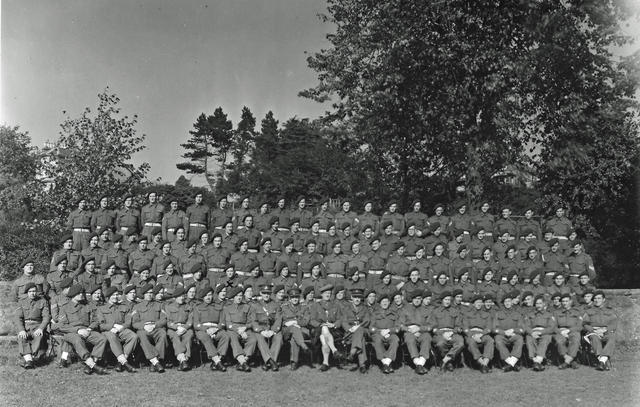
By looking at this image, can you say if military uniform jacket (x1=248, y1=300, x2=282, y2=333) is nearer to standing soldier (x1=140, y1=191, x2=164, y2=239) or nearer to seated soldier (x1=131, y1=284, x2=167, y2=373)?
seated soldier (x1=131, y1=284, x2=167, y2=373)

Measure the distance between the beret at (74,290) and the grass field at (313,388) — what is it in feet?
3.43

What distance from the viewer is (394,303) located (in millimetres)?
9875

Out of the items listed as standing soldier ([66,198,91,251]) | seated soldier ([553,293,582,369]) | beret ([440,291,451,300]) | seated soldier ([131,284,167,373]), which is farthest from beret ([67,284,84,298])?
seated soldier ([553,293,582,369])

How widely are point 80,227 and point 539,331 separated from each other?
27.8ft

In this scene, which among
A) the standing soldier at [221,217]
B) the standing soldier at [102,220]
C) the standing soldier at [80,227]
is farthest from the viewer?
the standing soldier at [221,217]

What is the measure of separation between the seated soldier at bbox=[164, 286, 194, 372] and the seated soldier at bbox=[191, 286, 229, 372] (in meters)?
0.13

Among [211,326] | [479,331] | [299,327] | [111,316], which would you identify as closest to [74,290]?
[111,316]

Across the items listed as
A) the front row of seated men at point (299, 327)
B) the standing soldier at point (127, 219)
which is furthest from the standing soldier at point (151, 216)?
the front row of seated men at point (299, 327)

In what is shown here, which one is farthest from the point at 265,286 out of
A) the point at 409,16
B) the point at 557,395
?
the point at 409,16

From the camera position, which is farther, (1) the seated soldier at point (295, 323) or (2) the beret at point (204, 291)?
(2) the beret at point (204, 291)

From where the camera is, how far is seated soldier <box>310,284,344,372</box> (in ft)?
30.5

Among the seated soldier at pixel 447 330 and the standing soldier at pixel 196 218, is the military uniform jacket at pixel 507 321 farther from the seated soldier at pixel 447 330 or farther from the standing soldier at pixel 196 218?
the standing soldier at pixel 196 218

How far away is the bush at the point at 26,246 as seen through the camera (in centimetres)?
1445

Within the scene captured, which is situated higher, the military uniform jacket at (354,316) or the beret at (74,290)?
the beret at (74,290)
